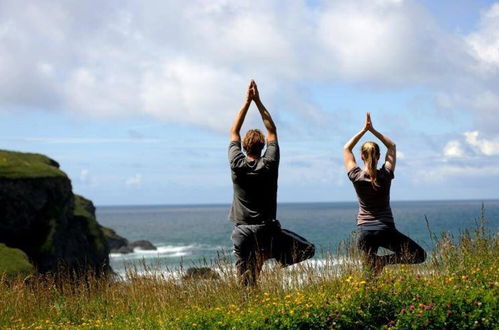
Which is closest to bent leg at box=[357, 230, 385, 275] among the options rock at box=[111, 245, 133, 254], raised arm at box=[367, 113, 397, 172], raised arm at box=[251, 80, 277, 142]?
raised arm at box=[367, 113, 397, 172]

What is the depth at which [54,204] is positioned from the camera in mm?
48906

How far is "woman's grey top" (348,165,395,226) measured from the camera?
29.9ft

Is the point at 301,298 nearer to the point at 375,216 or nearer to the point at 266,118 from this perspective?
the point at 375,216

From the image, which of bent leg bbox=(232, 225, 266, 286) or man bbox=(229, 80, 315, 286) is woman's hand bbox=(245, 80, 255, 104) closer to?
man bbox=(229, 80, 315, 286)

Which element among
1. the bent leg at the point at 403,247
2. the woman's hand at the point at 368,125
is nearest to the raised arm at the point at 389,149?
the woman's hand at the point at 368,125

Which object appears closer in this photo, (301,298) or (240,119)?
(301,298)

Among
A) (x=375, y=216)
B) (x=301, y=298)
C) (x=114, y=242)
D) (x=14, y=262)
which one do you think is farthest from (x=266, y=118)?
(x=114, y=242)

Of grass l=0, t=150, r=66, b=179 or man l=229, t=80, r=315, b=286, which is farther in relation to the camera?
grass l=0, t=150, r=66, b=179

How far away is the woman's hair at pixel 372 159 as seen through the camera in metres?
9.03

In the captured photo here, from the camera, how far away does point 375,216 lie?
30.0 feet

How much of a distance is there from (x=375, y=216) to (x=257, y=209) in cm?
162

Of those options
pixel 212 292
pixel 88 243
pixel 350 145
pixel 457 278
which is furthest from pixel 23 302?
pixel 88 243

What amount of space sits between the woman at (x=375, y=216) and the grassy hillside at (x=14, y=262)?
22.5 m

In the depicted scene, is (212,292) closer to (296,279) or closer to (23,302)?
(296,279)
